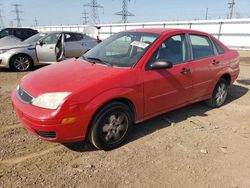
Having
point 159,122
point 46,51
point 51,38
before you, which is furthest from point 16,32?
point 159,122

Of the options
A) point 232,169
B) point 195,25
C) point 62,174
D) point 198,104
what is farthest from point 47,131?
point 195,25

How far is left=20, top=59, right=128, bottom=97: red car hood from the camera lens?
10.2ft

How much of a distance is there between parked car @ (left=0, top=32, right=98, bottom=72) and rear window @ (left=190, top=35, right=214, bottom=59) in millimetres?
5651

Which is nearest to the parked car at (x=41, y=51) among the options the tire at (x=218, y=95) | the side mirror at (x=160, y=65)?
the tire at (x=218, y=95)

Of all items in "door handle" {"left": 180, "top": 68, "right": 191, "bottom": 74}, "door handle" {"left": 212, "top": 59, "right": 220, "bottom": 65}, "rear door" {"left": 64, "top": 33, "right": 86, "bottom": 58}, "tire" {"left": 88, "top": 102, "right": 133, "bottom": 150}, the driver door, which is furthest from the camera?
"rear door" {"left": 64, "top": 33, "right": 86, "bottom": 58}

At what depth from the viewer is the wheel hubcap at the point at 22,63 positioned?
8672 mm

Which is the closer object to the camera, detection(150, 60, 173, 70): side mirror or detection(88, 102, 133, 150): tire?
detection(88, 102, 133, 150): tire

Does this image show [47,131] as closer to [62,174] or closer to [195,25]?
[62,174]

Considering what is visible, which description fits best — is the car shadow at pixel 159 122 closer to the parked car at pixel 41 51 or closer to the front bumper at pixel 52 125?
the front bumper at pixel 52 125

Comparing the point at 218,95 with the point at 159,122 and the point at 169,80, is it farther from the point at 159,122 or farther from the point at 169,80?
the point at 169,80

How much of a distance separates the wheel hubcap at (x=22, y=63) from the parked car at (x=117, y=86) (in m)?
5.38

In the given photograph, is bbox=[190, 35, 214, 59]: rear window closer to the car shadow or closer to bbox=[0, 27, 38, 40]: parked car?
the car shadow

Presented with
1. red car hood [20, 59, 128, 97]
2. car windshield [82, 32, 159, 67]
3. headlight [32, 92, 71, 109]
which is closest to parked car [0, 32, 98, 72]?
car windshield [82, 32, 159, 67]

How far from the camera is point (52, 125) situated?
2.92 m
